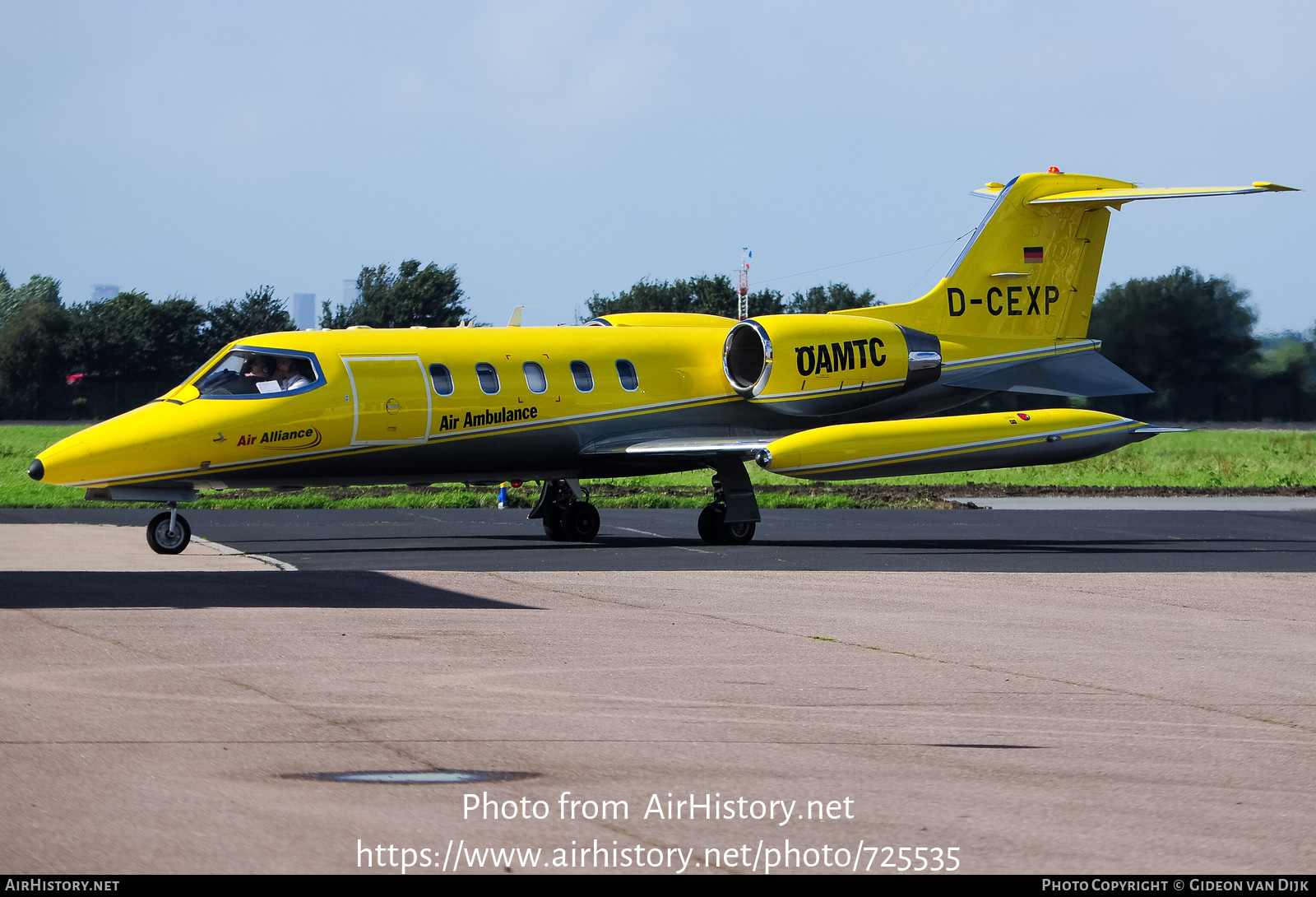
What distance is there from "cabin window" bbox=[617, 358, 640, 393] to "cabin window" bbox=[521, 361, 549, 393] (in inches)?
47.2

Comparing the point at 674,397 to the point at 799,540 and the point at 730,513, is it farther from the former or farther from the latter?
the point at 799,540

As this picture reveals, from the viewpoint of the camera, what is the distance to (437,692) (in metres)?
9.44

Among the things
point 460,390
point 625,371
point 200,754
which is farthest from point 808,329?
point 200,754

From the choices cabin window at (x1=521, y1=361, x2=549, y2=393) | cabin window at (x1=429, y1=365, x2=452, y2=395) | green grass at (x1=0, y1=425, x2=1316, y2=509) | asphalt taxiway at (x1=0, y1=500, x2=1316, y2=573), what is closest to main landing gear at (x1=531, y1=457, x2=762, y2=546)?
asphalt taxiway at (x1=0, y1=500, x2=1316, y2=573)

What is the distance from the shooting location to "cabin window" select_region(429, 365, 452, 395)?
21188 millimetres

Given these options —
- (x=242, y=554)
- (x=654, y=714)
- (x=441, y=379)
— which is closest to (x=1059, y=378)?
(x=441, y=379)

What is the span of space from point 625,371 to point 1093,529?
794 cm

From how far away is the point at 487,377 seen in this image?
21.6m

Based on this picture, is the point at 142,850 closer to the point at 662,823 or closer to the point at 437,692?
the point at 662,823

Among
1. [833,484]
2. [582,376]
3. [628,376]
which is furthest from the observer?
[833,484]

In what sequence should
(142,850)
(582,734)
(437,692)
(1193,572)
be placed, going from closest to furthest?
(142,850)
(582,734)
(437,692)
(1193,572)

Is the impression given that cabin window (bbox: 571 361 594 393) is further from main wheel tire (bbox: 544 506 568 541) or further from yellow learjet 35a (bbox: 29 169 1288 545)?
main wheel tire (bbox: 544 506 568 541)

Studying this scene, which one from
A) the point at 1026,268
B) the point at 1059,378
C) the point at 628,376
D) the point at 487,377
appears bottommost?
the point at 487,377

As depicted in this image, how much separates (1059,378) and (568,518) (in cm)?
858
